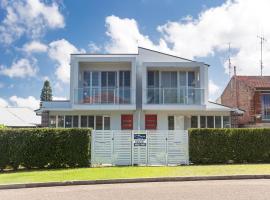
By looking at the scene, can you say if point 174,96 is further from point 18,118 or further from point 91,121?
point 18,118

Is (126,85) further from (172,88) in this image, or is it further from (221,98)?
(221,98)

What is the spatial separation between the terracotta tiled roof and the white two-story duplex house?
7.55 metres

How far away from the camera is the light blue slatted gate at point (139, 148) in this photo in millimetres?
21672

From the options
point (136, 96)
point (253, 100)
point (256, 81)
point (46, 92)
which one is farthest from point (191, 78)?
point (46, 92)

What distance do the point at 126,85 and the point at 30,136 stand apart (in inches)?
433

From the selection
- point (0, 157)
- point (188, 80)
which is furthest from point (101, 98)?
point (0, 157)

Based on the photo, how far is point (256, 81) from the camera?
37531 millimetres

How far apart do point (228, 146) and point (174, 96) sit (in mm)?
7111

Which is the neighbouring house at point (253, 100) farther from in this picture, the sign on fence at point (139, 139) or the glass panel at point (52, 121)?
the glass panel at point (52, 121)

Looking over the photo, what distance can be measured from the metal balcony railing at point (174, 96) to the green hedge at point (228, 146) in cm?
612

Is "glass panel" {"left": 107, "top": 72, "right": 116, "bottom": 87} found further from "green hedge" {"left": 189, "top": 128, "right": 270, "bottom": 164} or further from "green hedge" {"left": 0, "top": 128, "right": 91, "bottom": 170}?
"green hedge" {"left": 189, "top": 128, "right": 270, "bottom": 164}

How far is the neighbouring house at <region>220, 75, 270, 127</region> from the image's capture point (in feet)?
115

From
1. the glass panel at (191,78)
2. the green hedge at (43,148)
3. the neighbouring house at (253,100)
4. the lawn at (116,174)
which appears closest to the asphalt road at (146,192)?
the lawn at (116,174)

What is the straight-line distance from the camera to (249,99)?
A: 3619cm
